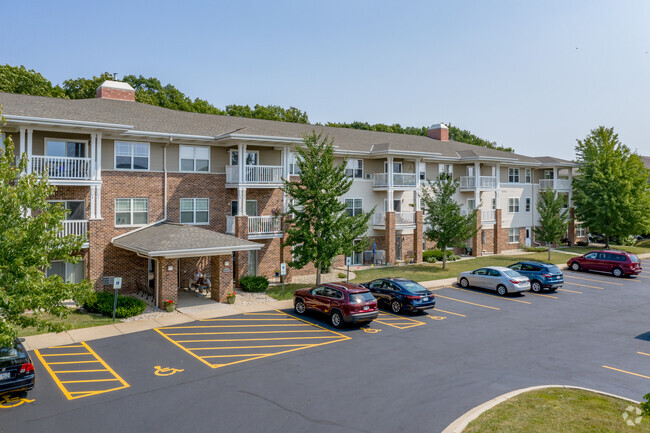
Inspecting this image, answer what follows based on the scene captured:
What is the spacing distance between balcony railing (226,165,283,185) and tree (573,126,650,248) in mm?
31210

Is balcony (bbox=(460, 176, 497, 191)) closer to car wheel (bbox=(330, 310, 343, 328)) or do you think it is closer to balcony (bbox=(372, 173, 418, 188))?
balcony (bbox=(372, 173, 418, 188))

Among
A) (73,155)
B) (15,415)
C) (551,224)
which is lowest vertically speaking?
(15,415)

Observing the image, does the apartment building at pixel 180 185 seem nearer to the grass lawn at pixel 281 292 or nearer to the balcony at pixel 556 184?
the grass lawn at pixel 281 292

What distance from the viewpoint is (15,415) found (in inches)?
401

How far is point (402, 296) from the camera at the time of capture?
65.2 feet

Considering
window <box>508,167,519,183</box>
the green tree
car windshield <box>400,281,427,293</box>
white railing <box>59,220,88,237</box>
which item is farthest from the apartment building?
the green tree

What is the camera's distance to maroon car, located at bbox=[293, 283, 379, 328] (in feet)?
56.9

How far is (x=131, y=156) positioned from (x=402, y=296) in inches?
640

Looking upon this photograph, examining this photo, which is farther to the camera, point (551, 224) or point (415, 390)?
point (551, 224)

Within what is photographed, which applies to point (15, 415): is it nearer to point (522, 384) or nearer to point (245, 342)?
point (245, 342)

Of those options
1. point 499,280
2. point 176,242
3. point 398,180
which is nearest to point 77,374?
point 176,242

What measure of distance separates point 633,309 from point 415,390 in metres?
16.2

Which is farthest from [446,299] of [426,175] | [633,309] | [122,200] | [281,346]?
[122,200]

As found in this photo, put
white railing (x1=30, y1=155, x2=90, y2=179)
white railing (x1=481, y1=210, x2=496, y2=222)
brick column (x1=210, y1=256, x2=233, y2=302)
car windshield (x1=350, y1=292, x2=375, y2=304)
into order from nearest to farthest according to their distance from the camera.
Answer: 1. car windshield (x1=350, y1=292, x2=375, y2=304)
2. white railing (x1=30, y1=155, x2=90, y2=179)
3. brick column (x1=210, y1=256, x2=233, y2=302)
4. white railing (x1=481, y1=210, x2=496, y2=222)
